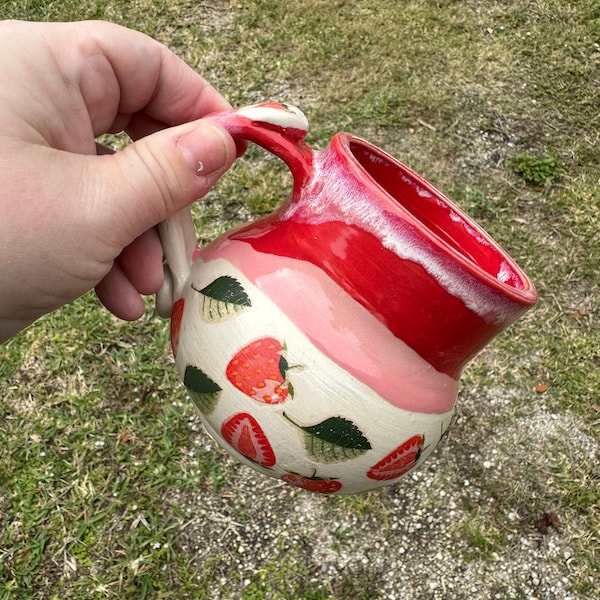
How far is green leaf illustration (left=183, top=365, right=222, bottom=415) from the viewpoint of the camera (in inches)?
42.0

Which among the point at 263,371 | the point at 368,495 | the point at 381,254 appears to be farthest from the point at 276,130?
the point at 368,495

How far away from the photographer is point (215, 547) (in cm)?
192

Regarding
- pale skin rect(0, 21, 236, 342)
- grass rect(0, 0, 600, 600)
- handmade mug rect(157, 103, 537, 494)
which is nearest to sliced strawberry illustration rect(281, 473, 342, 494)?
handmade mug rect(157, 103, 537, 494)

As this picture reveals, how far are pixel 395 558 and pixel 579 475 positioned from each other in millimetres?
597

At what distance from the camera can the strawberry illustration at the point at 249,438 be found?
1050mm

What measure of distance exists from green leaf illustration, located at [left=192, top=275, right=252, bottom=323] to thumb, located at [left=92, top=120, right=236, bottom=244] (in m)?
0.13

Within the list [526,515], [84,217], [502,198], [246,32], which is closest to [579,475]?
[526,515]

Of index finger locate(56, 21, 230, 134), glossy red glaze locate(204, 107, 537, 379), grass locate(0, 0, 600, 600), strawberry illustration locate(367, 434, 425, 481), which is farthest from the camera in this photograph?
grass locate(0, 0, 600, 600)

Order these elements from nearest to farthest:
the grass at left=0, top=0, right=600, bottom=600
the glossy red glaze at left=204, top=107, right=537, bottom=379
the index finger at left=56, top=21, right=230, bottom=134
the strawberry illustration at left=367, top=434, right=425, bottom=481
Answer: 1. the glossy red glaze at left=204, top=107, right=537, bottom=379
2. the strawberry illustration at left=367, top=434, right=425, bottom=481
3. the index finger at left=56, top=21, right=230, bottom=134
4. the grass at left=0, top=0, right=600, bottom=600

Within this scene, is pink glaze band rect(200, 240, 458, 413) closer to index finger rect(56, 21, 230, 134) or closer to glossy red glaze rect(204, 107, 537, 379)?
glossy red glaze rect(204, 107, 537, 379)

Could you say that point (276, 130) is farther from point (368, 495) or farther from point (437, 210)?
point (368, 495)

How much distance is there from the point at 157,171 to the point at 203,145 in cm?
7

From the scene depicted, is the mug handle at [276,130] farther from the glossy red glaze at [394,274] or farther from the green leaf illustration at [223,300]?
the green leaf illustration at [223,300]

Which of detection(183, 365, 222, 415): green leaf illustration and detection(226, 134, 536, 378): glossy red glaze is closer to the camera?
detection(226, 134, 536, 378): glossy red glaze
